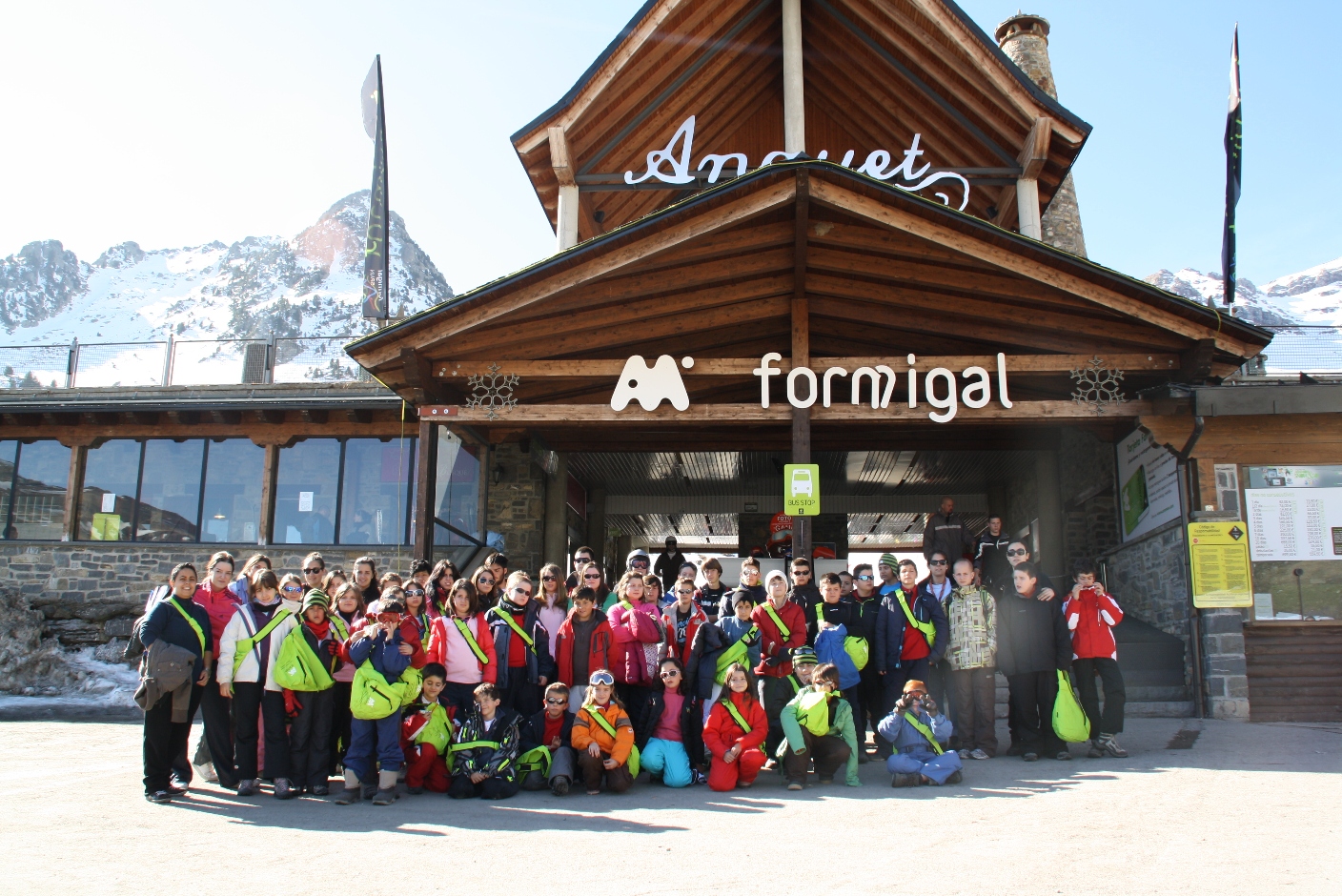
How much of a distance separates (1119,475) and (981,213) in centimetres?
541

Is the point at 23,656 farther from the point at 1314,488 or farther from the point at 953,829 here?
the point at 1314,488

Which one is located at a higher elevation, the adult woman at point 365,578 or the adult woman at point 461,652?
the adult woman at point 365,578

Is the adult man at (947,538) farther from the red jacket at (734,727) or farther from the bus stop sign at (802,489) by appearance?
the red jacket at (734,727)

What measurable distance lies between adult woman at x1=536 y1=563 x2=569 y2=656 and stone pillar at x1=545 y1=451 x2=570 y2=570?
7.12m

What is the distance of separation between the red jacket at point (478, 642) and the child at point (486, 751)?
27 cm

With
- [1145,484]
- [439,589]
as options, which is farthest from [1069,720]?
[1145,484]

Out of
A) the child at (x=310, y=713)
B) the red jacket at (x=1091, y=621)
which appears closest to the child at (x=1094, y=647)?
the red jacket at (x=1091, y=621)

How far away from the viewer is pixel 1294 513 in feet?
33.6

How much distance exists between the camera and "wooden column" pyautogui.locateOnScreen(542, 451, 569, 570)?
15.0m

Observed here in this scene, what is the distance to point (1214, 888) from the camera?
4.33 m

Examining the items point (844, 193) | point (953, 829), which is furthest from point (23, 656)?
point (953, 829)

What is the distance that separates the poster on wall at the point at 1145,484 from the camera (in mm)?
10898

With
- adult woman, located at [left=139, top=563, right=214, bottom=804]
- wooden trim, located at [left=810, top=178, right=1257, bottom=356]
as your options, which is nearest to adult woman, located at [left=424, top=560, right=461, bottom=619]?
adult woman, located at [left=139, top=563, right=214, bottom=804]

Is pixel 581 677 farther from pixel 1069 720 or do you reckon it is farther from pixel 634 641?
pixel 1069 720
